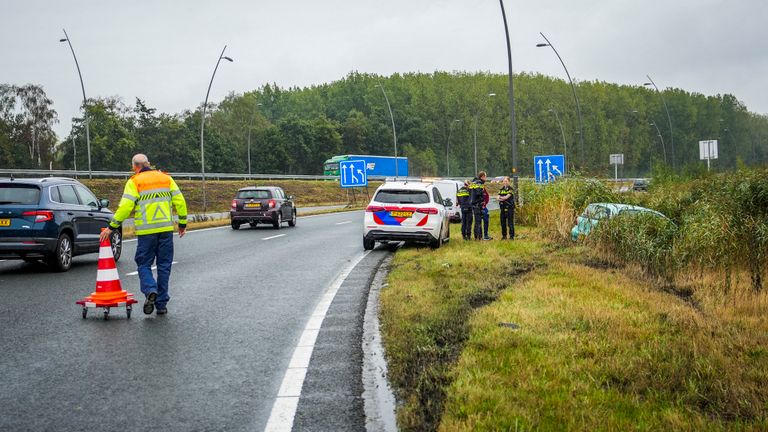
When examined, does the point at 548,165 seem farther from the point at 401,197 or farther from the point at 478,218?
the point at 401,197

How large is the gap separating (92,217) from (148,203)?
6.43 metres

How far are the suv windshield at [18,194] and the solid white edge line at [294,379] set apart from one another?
256 inches

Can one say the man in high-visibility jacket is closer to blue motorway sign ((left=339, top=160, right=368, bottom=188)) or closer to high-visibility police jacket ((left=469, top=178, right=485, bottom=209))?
high-visibility police jacket ((left=469, top=178, right=485, bottom=209))

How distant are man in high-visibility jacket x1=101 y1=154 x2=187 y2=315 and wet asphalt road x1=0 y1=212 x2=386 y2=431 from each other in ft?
1.07

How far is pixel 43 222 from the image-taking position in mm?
13023

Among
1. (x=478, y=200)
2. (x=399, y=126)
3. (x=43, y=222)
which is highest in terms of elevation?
(x=399, y=126)

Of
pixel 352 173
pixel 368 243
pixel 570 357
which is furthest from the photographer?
Answer: pixel 352 173

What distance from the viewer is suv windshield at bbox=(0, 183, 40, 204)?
13.1 metres

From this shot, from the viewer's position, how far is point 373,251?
17.9 meters

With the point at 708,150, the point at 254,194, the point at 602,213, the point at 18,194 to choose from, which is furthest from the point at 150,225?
the point at 708,150

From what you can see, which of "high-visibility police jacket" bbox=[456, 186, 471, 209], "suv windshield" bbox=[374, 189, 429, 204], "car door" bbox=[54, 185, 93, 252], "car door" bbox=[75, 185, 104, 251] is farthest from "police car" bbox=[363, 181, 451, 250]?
"car door" bbox=[54, 185, 93, 252]

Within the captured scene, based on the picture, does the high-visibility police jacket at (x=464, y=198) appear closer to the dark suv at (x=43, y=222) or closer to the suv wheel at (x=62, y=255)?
the dark suv at (x=43, y=222)

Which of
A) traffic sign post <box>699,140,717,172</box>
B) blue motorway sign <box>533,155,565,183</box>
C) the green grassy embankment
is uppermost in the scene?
traffic sign post <box>699,140,717,172</box>

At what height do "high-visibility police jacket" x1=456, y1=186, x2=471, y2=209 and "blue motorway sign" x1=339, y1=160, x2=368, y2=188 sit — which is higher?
"blue motorway sign" x1=339, y1=160, x2=368, y2=188
